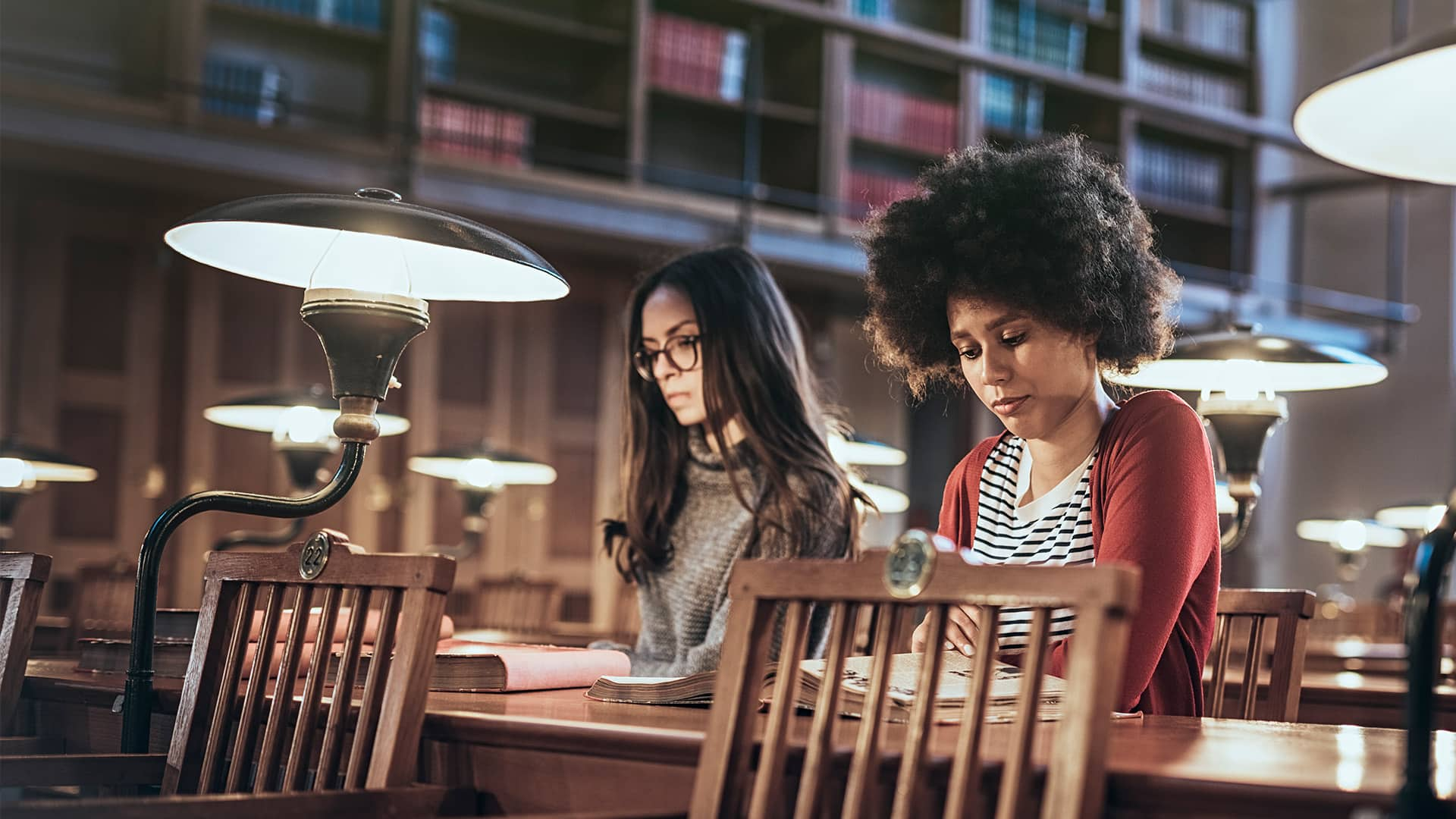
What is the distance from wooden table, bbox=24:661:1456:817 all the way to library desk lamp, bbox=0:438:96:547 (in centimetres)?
215

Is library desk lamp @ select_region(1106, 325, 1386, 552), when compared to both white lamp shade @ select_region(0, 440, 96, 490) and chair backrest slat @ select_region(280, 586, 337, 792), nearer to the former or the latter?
chair backrest slat @ select_region(280, 586, 337, 792)

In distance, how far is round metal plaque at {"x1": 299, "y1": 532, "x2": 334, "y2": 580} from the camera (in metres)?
1.48

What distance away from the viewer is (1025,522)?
5.66 ft

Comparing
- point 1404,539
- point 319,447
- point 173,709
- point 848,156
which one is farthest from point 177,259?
point 1404,539

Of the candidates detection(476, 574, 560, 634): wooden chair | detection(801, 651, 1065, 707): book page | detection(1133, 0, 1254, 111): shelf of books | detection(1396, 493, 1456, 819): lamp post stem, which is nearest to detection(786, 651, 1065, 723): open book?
detection(801, 651, 1065, 707): book page

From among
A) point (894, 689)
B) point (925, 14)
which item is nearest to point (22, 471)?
point (894, 689)

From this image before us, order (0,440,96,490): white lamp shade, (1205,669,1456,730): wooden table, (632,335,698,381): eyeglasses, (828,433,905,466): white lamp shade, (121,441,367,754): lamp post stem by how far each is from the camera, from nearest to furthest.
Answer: (121,441,367,754): lamp post stem
(632,335,698,381): eyeglasses
(1205,669,1456,730): wooden table
(0,440,96,490): white lamp shade
(828,433,905,466): white lamp shade

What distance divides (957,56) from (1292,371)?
14.6ft

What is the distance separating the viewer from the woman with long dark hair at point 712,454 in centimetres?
209

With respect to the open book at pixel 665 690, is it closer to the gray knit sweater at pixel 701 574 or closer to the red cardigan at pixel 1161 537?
the red cardigan at pixel 1161 537

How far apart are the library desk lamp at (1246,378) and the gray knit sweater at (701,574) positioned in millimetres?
578

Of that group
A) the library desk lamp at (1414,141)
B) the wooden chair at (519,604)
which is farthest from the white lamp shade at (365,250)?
the wooden chair at (519,604)

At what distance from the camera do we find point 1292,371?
7.93ft

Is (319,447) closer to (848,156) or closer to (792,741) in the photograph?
(792,741)
